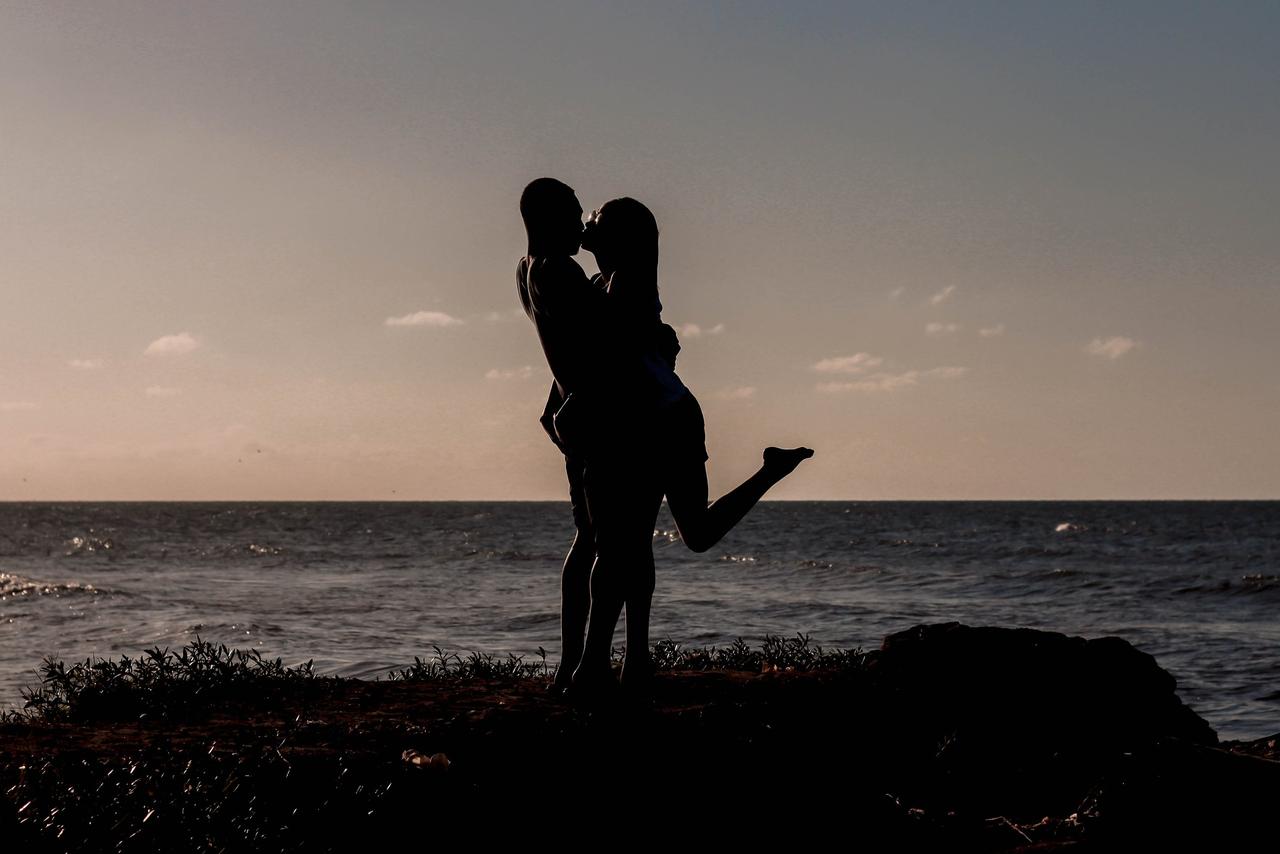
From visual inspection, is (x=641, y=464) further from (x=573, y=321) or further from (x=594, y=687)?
(x=594, y=687)

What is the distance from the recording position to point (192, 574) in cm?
3953

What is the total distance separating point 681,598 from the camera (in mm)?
26000

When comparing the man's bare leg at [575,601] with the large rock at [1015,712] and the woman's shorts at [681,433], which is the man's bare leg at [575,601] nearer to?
the woman's shorts at [681,433]

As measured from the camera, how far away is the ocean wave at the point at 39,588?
28.8 meters

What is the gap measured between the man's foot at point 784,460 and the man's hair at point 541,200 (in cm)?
154

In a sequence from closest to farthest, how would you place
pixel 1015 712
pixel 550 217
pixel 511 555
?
pixel 550 217, pixel 1015 712, pixel 511 555

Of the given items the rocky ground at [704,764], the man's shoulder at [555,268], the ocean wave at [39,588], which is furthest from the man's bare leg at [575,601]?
the ocean wave at [39,588]

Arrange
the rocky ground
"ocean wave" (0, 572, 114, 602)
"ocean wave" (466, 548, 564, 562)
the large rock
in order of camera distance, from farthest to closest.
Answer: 1. "ocean wave" (466, 548, 564, 562)
2. "ocean wave" (0, 572, 114, 602)
3. the large rock
4. the rocky ground

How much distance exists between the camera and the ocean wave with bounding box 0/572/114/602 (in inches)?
1135

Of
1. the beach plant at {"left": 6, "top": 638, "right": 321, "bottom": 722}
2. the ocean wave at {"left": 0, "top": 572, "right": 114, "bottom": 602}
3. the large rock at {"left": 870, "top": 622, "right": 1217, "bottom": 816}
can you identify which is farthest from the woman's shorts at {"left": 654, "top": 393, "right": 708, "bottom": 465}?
the ocean wave at {"left": 0, "top": 572, "right": 114, "bottom": 602}

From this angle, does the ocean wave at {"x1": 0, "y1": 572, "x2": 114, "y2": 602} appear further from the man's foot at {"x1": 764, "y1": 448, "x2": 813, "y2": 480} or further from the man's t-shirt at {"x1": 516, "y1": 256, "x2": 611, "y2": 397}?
the man's foot at {"x1": 764, "y1": 448, "x2": 813, "y2": 480}

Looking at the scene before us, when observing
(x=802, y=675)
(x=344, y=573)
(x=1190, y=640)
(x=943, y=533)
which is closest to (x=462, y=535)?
(x=943, y=533)

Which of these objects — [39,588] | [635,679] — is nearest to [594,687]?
[635,679]

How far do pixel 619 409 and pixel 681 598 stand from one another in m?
20.8
